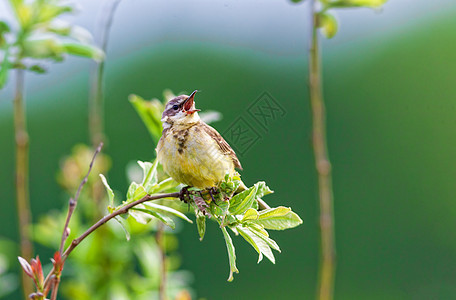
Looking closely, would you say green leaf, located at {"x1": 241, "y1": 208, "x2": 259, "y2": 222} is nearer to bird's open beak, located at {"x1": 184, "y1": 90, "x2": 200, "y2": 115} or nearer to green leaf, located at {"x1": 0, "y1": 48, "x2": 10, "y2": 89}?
bird's open beak, located at {"x1": 184, "y1": 90, "x2": 200, "y2": 115}

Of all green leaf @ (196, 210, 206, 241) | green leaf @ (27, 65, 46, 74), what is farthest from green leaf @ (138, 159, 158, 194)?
green leaf @ (27, 65, 46, 74)

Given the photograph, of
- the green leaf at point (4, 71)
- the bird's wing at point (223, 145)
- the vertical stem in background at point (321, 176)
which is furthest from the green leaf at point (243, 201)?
the green leaf at point (4, 71)

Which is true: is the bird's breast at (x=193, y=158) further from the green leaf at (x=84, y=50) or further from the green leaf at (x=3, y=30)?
the green leaf at (x=3, y=30)

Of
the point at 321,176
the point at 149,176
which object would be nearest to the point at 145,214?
the point at 149,176

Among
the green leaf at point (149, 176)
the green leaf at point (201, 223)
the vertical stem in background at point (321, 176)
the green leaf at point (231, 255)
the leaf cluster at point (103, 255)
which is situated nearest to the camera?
the green leaf at point (231, 255)

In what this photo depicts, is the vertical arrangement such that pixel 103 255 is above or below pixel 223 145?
below

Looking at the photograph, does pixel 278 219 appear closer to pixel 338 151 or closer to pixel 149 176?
pixel 149 176

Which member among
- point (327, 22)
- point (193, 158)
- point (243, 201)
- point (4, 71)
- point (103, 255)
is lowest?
point (103, 255)

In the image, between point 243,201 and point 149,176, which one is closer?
point 243,201
